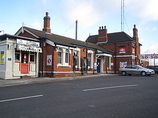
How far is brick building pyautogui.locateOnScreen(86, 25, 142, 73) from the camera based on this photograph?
30.0m

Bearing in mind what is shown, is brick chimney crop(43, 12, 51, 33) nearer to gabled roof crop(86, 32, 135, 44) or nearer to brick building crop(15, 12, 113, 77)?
brick building crop(15, 12, 113, 77)

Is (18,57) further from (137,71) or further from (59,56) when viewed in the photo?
(137,71)

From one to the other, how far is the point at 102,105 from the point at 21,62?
12.9m

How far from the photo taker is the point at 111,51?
31.1 m

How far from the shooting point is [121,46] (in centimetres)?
3062

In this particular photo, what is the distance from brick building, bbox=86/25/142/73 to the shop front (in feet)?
54.8

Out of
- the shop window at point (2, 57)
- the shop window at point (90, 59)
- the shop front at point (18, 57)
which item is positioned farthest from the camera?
the shop window at point (90, 59)

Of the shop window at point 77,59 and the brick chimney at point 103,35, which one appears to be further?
the brick chimney at point 103,35

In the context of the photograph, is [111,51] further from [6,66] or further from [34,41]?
[6,66]

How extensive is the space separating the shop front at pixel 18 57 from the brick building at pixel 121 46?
16.7 meters

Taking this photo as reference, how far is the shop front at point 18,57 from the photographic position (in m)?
15.7

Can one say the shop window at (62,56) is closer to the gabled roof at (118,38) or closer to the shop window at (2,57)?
the shop window at (2,57)

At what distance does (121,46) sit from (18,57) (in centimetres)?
1972

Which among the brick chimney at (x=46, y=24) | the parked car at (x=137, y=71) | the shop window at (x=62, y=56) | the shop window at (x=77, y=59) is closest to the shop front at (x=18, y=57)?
the shop window at (x=62, y=56)
